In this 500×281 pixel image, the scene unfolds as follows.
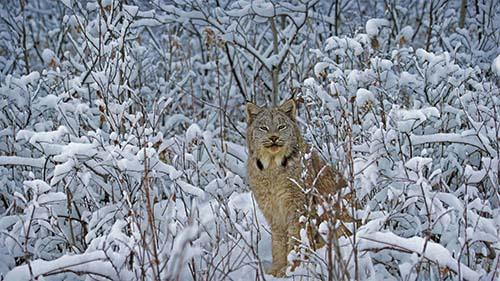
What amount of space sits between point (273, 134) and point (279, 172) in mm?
301

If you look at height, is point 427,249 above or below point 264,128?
below

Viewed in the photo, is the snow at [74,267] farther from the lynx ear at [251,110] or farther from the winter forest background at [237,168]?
the lynx ear at [251,110]

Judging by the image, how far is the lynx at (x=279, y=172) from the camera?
5.88 metres

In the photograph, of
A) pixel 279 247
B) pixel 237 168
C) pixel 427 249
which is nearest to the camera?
pixel 427 249

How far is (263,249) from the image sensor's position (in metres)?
6.27

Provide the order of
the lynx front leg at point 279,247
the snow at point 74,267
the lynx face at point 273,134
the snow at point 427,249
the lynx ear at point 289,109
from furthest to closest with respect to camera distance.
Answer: the lynx ear at point 289,109 → the lynx face at point 273,134 → the lynx front leg at point 279,247 → the snow at point 74,267 → the snow at point 427,249

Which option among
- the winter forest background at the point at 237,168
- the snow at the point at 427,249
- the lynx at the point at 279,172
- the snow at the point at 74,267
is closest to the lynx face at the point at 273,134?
the lynx at the point at 279,172

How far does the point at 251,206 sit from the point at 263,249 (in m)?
0.45

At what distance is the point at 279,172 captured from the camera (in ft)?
19.5

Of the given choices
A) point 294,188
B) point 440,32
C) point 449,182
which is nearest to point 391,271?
point 294,188

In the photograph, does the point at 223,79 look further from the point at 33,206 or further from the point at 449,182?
the point at 33,206

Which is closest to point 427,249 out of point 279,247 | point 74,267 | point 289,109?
point 74,267

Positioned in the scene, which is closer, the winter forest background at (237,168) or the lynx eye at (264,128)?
the winter forest background at (237,168)

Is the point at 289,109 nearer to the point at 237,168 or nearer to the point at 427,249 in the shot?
the point at 237,168
